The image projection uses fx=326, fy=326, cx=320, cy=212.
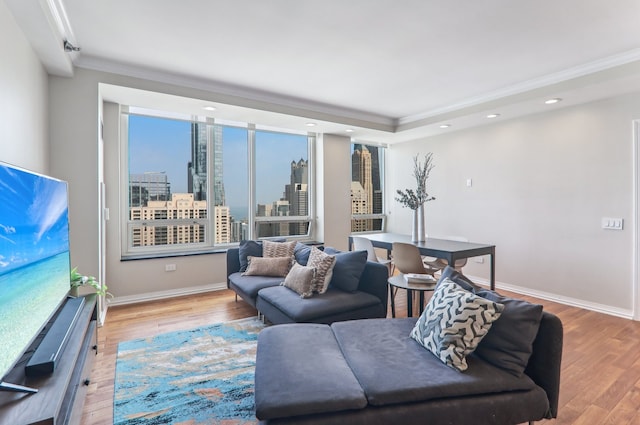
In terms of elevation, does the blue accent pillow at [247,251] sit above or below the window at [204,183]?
below

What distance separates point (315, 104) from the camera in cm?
448

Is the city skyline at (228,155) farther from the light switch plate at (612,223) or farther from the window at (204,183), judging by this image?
the light switch plate at (612,223)

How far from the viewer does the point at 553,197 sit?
408 centimetres

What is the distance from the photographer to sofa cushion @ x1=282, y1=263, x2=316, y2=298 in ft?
9.53

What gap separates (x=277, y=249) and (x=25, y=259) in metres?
2.55

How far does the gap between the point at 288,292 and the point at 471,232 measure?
3.35 meters

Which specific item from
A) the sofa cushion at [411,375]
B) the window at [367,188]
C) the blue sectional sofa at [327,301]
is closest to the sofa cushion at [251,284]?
the blue sectional sofa at [327,301]

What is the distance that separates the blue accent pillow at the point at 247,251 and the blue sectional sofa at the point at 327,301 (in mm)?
490

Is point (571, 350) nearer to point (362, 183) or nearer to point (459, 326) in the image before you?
point (459, 326)

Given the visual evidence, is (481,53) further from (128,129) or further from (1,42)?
(128,129)

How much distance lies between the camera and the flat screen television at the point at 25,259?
4.00 feet

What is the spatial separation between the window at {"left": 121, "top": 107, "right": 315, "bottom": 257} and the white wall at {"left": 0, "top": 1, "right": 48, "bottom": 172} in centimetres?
139

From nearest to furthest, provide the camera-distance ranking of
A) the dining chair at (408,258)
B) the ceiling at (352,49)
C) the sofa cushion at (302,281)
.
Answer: the ceiling at (352,49) < the sofa cushion at (302,281) < the dining chair at (408,258)

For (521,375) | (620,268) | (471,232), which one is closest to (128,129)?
(521,375)
